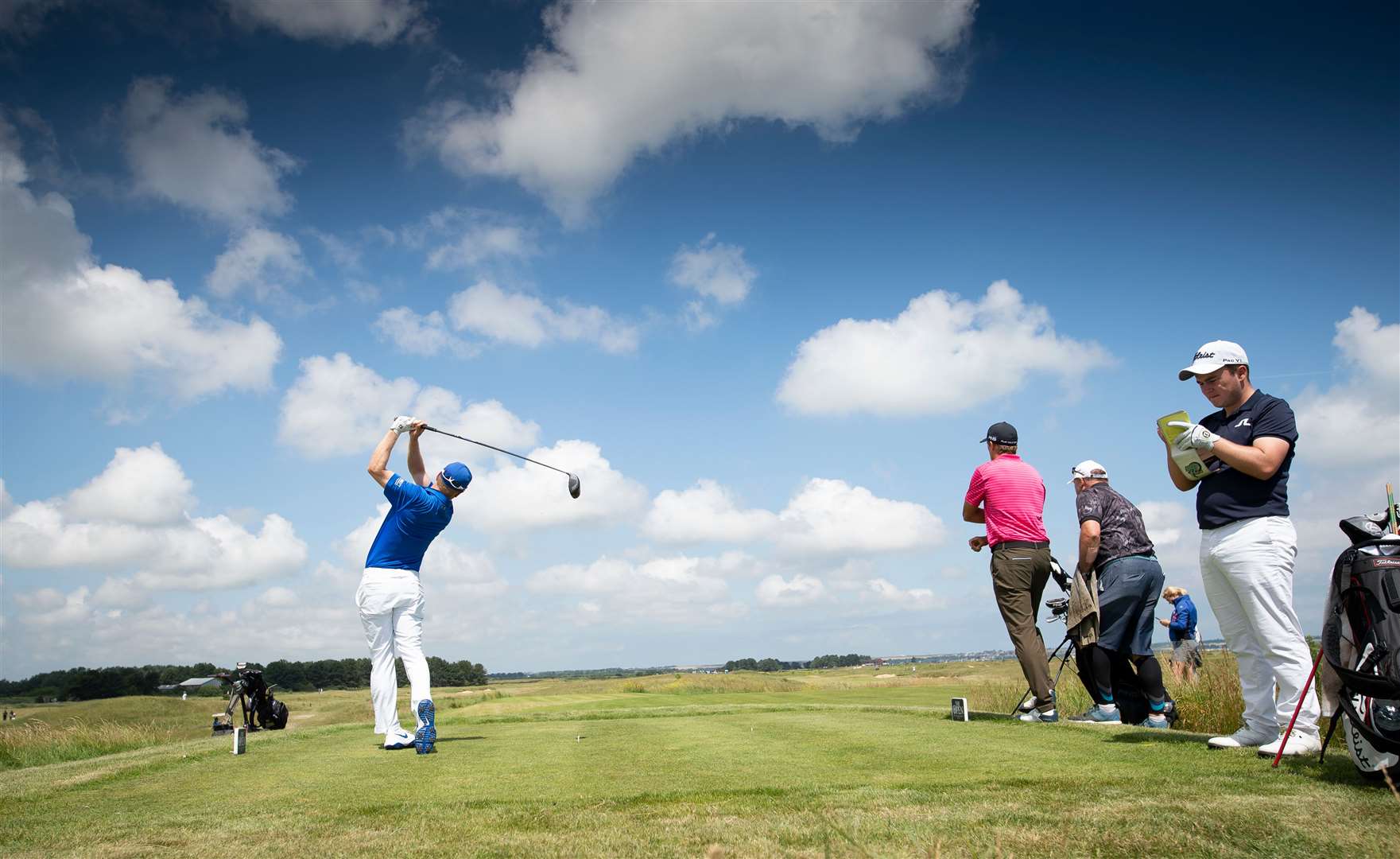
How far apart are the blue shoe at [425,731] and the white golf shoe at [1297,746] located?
5838mm

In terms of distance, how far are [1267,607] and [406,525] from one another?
6524 millimetres

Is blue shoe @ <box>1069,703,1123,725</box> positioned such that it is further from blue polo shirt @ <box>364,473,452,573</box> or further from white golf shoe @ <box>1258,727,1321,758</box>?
blue polo shirt @ <box>364,473,452,573</box>

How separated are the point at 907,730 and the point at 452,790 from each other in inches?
147

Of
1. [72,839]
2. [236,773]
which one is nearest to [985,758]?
[72,839]

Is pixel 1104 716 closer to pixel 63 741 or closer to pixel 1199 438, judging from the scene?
pixel 1199 438

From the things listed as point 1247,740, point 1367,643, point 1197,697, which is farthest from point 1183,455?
point 1197,697

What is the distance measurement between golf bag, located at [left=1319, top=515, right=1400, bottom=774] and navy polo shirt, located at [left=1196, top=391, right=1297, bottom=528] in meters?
0.80

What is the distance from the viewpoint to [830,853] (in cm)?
→ 288

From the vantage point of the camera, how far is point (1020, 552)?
25.2 ft

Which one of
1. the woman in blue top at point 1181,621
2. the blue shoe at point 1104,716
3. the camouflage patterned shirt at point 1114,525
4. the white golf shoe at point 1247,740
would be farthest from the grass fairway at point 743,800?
the woman in blue top at point 1181,621

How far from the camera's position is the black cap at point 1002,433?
26.9 ft

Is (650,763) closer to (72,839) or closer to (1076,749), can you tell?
(1076,749)

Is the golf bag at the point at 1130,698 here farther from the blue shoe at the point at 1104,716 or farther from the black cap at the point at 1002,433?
the black cap at the point at 1002,433

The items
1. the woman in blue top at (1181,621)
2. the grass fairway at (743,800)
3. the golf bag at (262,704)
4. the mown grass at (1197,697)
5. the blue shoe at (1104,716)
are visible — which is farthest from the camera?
the woman in blue top at (1181,621)
